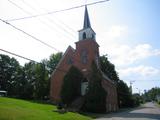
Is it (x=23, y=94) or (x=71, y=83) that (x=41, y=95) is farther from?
(x=71, y=83)

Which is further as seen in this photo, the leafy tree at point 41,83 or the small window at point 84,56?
the leafy tree at point 41,83

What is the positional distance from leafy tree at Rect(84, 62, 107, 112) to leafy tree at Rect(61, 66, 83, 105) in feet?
10.3

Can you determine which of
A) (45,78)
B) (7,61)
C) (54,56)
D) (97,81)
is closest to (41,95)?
(45,78)

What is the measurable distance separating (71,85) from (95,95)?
4.86 metres

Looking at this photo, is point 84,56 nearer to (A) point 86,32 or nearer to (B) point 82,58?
(B) point 82,58

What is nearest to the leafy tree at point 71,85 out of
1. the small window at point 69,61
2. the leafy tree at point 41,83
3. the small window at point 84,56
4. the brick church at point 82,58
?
the brick church at point 82,58

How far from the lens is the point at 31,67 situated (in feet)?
231

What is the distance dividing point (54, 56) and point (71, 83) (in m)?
29.5

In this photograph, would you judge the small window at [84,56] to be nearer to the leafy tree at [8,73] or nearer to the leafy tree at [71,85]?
the leafy tree at [71,85]

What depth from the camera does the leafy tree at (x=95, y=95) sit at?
35.1 meters

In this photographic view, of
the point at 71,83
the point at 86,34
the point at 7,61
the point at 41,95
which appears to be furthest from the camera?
the point at 7,61

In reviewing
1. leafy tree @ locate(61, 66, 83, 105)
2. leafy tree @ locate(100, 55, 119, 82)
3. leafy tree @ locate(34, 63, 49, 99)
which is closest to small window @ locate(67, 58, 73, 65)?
leafy tree @ locate(61, 66, 83, 105)

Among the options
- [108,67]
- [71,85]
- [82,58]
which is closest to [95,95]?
[71,85]

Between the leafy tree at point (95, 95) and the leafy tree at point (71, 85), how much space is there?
3.15 m
